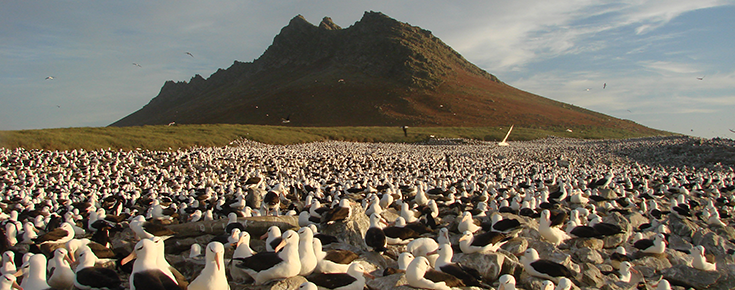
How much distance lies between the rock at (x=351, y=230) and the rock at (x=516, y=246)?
115 inches

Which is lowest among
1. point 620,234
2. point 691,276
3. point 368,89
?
point 691,276

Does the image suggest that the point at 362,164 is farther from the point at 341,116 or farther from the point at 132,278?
the point at 341,116

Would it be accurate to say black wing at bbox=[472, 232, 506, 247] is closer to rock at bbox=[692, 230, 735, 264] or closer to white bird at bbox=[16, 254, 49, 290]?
white bird at bbox=[16, 254, 49, 290]

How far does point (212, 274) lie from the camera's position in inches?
213

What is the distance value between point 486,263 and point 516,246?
4.52ft

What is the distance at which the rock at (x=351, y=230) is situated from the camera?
8734mm

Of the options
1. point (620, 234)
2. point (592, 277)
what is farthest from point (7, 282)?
point (620, 234)

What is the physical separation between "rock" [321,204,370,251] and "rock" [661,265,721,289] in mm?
6531

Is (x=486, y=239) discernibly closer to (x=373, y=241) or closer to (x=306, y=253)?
(x=373, y=241)

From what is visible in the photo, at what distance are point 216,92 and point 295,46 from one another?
38076 mm

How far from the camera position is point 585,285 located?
7.65 meters

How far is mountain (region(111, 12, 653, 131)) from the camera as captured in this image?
354ft

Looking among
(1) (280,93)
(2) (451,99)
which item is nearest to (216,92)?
(1) (280,93)

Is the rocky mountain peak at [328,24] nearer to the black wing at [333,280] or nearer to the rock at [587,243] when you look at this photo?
the rock at [587,243]
